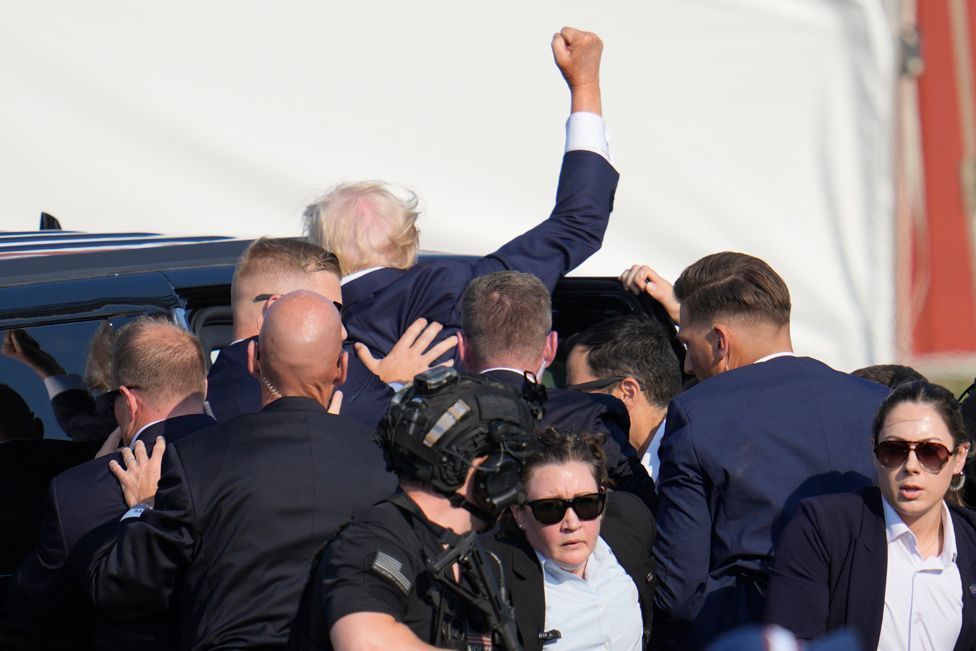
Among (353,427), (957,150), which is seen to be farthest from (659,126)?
(353,427)

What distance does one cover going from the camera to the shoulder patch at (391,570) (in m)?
2.38

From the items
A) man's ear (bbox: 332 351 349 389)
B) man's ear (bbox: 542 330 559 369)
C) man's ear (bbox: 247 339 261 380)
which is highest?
man's ear (bbox: 247 339 261 380)

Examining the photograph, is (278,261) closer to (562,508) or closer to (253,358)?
(253,358)

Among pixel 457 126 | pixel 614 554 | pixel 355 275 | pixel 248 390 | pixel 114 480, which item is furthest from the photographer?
pixel 457 126

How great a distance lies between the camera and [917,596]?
10.5ft

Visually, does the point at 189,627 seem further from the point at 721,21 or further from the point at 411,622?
the point at 721,21

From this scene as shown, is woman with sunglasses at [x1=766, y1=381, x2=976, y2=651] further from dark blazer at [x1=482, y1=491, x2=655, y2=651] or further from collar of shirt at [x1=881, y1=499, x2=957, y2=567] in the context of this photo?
dark blazer at [x1=482, y1=491, x2=655, y2=651]

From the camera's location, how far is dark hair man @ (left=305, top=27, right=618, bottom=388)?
3883 millimetres

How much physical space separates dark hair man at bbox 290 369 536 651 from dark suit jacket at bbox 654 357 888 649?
0.91m

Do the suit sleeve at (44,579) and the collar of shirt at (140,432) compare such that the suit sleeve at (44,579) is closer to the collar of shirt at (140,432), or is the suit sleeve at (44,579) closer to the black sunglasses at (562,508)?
A: the collar of shirt at (140,432)

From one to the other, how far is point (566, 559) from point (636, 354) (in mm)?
912

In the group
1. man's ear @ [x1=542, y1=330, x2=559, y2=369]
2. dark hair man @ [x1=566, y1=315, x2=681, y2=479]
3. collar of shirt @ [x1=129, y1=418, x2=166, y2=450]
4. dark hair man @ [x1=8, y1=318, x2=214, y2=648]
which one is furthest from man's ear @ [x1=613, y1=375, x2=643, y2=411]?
collar of shirt @ [x1=129, y1=418, x2=166, y2=450]

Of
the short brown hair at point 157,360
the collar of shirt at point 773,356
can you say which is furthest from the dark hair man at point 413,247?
the collar of shirt at point 773,356

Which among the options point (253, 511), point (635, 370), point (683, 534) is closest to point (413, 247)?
point (635, 370)
